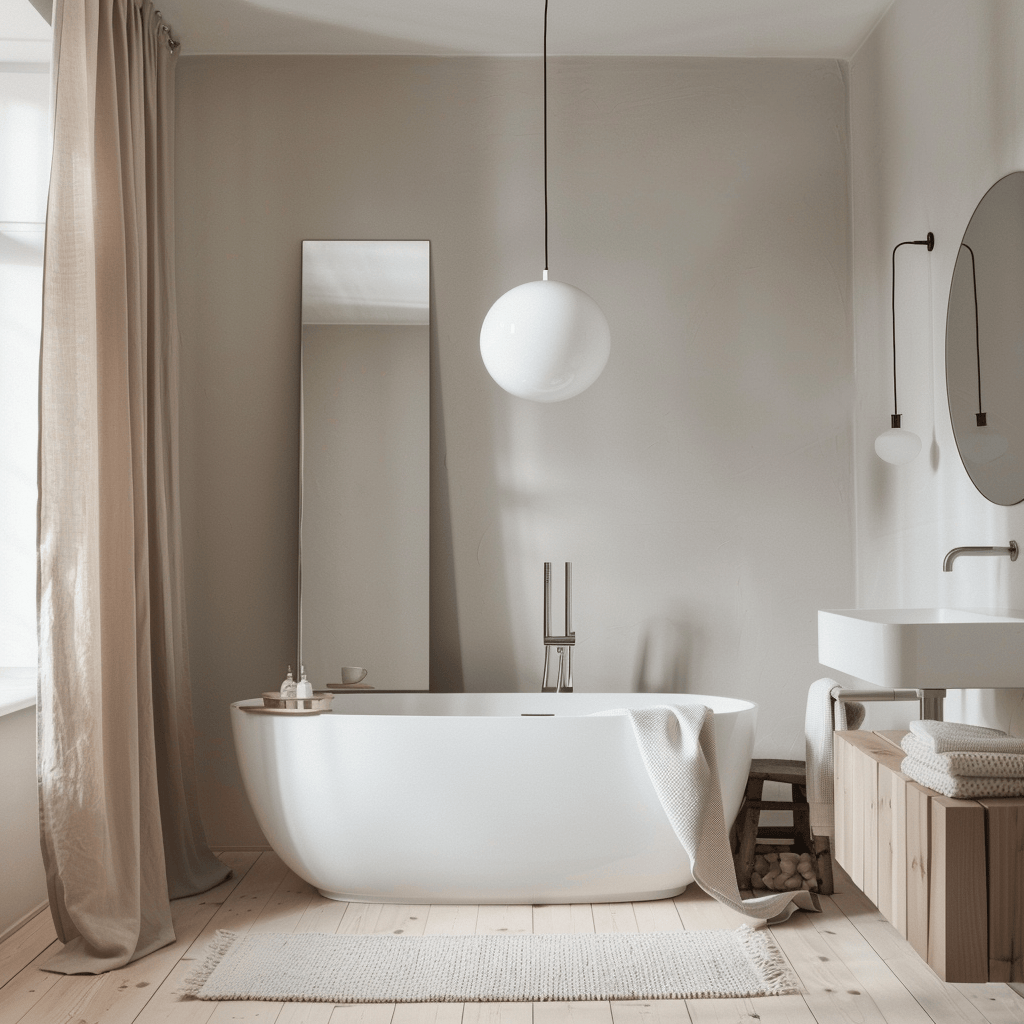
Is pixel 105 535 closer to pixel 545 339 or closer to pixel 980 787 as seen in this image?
pixel 545 339

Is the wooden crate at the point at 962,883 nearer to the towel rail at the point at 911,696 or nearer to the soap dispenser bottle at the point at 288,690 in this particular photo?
the towel rail at the point at 911,696

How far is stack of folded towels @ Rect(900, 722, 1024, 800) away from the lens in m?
1.66

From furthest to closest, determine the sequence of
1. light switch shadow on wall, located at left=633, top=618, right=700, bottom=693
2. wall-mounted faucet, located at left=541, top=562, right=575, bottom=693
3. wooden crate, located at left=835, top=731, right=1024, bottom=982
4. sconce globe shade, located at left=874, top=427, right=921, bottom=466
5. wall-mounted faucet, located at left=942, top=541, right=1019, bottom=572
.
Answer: light switch shadow on wall, located at left=633, top=618, right=700, bottom=693, wall-mounted faucet, located at left=541, top=562, right=575, bottom=693, sconce globe shade, located at left=874, top=427, right=921, bottom=466, wall-mounted faucet, located at left=942, top=541, right=1019, bottom=572, wooden crate, located at left=835, top=731, right=1024, bottom=982

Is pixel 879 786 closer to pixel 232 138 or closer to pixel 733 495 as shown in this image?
pixel 733 495

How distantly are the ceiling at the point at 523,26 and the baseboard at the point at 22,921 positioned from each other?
9.27ft

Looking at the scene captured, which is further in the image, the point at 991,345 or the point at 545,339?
the point at 545,339

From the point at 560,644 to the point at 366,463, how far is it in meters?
0.93

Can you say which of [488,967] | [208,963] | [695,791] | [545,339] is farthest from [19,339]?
[695,791]

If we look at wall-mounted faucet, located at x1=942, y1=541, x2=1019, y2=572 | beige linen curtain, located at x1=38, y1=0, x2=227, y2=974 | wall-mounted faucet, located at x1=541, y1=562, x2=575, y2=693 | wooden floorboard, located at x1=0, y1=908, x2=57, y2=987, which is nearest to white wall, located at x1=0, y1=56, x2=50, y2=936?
wooden floorboard, located at x1=0, y1=908, x2=57, y2=987

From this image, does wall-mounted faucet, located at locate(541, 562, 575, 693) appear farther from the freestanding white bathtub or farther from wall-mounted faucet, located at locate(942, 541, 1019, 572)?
wall-mounted faucet, located at locate(942, 541, 1019, 572)

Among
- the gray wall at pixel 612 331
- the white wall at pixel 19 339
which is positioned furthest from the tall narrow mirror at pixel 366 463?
the white wall at pixel 19 339

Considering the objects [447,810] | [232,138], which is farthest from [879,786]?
[232,138]

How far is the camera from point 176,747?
10.2ft

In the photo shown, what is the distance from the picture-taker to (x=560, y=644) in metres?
3.47
